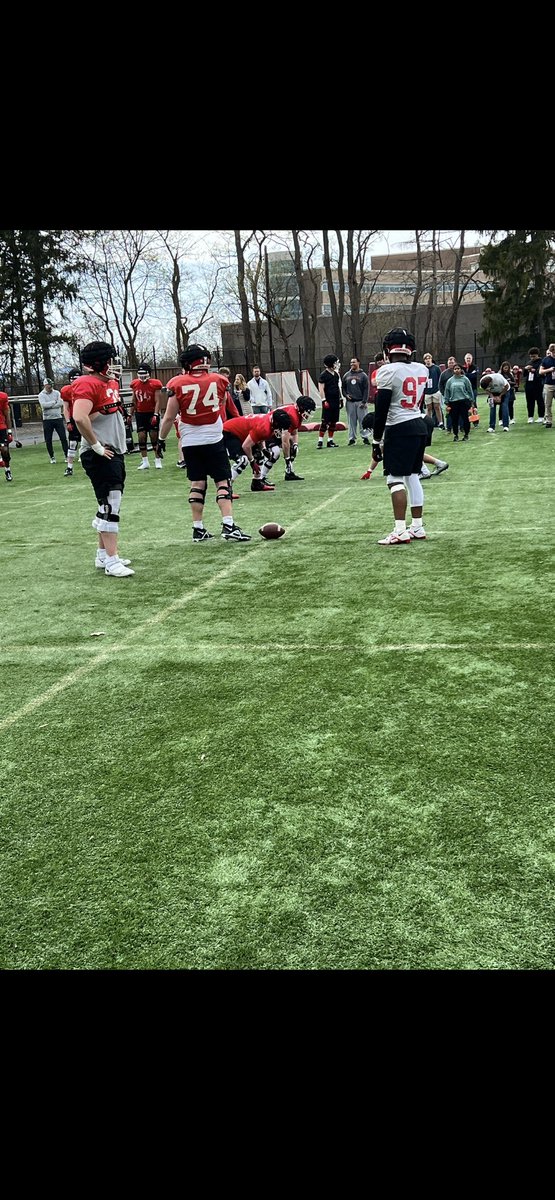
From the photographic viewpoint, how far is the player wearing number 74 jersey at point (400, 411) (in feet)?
29.0

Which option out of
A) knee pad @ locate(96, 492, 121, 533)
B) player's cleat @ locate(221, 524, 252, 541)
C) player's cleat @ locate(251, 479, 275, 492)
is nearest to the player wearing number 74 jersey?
player's cleat @ locate(221, 524, 252, 541)

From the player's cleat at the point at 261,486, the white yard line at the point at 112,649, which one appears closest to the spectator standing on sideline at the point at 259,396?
the player's cleat at the point at 261,486

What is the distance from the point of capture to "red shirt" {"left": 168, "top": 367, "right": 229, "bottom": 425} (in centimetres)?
965

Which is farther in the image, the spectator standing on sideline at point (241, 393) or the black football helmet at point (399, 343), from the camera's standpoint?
the spectator standing on sideline at point (241, 393)

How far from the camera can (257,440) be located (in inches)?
522

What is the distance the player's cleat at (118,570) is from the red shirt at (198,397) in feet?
6.34

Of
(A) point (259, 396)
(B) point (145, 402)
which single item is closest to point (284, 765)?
(A) point (259, 396)

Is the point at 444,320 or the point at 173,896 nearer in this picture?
the point at 173,896

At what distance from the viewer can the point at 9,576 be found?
930 centimetres

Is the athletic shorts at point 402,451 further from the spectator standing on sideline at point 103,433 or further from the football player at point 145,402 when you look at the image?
the football player at point 145,402

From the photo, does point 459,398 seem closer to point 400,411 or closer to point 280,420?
point 280,420

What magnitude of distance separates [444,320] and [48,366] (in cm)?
3963
